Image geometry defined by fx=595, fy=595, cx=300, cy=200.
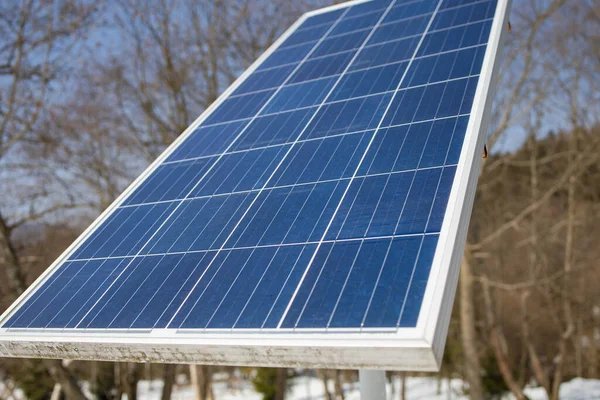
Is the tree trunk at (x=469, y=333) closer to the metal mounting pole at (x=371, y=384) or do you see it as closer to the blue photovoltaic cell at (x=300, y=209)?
the blue photovoltaic cell at (x=300, y=209)

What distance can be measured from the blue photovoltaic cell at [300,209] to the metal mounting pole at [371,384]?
5.51 ft

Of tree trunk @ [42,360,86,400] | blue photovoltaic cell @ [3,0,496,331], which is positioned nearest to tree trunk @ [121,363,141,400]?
tree trunk @ [42,360,86,400]

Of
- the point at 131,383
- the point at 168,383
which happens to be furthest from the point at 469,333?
the point at 131,383

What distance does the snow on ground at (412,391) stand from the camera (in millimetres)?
26094

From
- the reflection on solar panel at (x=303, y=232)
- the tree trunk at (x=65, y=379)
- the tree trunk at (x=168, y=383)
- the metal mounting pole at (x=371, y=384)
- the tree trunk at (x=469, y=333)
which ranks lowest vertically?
the tree trunk at (x=469, y=333)

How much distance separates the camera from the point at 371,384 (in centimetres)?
614

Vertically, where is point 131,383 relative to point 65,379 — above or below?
below

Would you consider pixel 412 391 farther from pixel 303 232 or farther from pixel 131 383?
pixel 303 232

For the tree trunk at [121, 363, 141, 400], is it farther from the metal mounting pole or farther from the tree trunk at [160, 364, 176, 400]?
the metal mounting pole

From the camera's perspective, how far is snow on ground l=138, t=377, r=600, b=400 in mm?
26094

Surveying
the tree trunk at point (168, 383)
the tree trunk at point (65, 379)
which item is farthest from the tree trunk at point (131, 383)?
the tree trunk at point (65, 379)

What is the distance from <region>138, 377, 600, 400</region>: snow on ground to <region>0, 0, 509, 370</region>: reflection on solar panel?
18.8 metres

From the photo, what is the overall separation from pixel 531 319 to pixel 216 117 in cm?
2752

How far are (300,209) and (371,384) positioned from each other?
6.40ft
